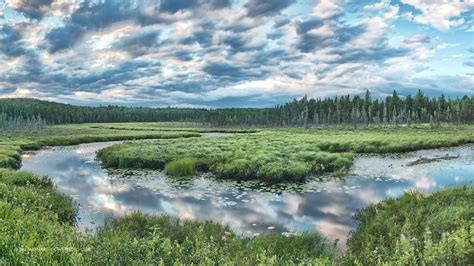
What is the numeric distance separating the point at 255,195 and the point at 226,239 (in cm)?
1005

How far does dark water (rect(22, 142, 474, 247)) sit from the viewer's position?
54.7 ft

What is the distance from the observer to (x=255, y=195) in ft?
70.9

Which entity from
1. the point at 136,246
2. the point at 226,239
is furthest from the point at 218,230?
the point at 136,246

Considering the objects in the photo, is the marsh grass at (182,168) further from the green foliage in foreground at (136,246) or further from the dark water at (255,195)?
the green foliage in foreground at (136,246)

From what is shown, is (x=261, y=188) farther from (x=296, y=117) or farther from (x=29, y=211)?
(x=296, y=117)

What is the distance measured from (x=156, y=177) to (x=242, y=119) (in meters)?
164

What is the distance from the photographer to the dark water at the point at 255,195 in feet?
54.7

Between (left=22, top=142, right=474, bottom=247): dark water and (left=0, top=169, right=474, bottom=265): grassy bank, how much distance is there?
166 cm

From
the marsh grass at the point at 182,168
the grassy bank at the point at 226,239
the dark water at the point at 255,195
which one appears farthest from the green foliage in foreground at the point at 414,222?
the marsh grass at the point at 182,168

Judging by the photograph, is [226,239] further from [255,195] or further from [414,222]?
[255,195]

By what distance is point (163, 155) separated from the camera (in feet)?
117

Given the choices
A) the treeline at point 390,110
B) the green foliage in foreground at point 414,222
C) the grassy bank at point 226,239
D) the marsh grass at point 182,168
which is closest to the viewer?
the grassy bank at point 226,239

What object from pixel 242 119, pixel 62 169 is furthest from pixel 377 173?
pixel 242 119

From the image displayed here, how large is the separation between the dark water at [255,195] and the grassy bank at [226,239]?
166 centimetres
